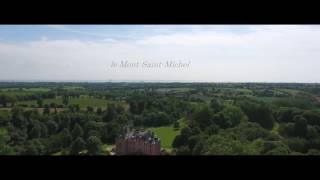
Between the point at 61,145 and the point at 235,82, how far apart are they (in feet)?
6.74

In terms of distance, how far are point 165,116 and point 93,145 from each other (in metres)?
1.03

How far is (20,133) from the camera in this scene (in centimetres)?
407

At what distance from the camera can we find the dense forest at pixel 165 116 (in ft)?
12.4

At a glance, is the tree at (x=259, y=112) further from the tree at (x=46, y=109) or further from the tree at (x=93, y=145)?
the tree at (x=46, y=109)

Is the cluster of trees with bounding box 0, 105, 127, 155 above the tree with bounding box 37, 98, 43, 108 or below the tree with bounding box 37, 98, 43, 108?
below

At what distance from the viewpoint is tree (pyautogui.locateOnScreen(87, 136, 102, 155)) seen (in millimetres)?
3412

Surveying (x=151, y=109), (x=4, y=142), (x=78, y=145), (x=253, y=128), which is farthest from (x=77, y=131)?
(x=253, y=128)

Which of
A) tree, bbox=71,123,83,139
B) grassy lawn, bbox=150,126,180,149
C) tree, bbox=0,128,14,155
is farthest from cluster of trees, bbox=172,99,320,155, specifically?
tree, bbox=0,128,14,155

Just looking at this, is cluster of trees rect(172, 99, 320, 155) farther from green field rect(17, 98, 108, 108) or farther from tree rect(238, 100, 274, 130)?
green field rect(17, 98, 108, 108)

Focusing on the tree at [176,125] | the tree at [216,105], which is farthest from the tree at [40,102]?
the tree at [216,105]

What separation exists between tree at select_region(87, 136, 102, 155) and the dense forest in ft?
0.03

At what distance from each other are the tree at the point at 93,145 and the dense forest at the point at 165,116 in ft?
0.03

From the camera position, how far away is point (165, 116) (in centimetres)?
430
